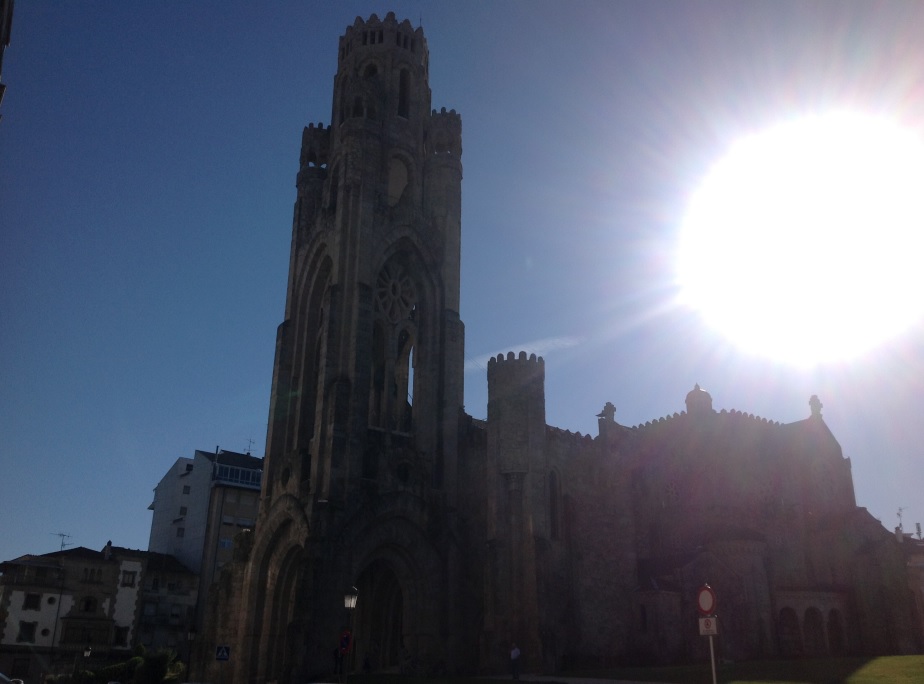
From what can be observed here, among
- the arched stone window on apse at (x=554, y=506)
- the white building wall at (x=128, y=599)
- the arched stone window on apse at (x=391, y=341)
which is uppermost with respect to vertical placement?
the arched stone window on apse at (x=391, y=341)

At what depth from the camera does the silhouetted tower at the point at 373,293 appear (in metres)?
37.1

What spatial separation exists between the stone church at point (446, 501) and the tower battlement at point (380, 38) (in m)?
0.15

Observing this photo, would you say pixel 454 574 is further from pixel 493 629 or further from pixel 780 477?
pixel 780 477

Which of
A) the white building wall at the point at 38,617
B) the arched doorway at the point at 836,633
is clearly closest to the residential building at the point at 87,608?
the white building wall at the point at 38,617

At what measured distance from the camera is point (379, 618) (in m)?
39.6

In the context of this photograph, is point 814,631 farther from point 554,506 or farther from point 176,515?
point 176,515

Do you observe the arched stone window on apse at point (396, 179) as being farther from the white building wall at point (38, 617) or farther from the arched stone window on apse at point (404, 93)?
the white building wall at point (38, 617)

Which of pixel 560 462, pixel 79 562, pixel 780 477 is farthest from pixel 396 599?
pixel 79 562

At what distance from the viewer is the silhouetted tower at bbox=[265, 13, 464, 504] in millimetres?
37125

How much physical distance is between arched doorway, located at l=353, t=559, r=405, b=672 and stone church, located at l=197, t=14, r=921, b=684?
0.10m

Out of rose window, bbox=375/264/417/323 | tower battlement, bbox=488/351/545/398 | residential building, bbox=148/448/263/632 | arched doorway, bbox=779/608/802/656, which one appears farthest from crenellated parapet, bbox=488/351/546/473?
residential building, bbox=148/448/263/632

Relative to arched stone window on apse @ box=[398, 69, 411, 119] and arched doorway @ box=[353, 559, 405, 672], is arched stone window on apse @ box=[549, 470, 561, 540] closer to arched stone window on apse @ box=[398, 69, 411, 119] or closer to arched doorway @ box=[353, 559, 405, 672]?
arched doorway @ box=[353, 559, 405, 672]

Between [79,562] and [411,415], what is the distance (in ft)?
109

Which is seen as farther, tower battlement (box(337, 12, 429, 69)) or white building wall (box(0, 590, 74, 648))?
white building wall (box(0, 590, 74, 648))
